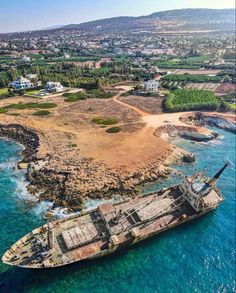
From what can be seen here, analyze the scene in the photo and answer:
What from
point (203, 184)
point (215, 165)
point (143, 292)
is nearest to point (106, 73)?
point (215, 165)

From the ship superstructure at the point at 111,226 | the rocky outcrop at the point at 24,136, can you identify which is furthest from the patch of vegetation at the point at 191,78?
the ship superstructure at the point at 111,226

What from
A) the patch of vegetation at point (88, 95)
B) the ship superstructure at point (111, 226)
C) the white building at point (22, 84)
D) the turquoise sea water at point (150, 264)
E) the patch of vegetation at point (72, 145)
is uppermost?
the white building at point (22, 84)

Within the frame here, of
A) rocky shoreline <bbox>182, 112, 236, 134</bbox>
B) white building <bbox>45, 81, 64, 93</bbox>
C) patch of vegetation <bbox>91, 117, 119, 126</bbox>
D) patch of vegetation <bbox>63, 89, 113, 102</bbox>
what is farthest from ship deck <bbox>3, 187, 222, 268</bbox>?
white building <bbox>45, 81, 64, 93</bbox>

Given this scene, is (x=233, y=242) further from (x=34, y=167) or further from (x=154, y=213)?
(x=34, y=167)

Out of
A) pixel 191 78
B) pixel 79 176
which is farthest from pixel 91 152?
pixel 191 78

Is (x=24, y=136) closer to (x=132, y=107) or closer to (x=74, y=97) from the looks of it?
(x=74, y=97)

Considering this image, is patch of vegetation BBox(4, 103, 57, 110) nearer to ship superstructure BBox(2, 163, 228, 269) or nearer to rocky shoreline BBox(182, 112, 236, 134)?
rocky shoreline BBox(182, 112, 236, 134)

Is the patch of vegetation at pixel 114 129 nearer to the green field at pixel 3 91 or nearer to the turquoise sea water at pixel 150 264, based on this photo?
the turquoise sea water at pixel 150 264
